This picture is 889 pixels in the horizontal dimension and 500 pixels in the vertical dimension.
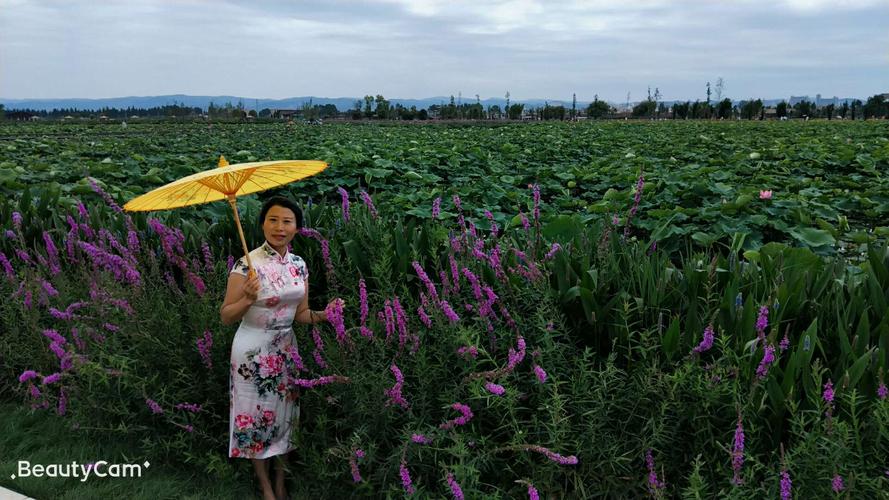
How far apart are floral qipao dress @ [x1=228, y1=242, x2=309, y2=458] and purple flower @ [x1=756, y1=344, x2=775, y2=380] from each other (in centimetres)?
214

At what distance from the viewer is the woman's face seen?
315 cm

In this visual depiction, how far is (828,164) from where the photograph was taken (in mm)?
11609

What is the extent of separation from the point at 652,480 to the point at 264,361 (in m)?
1.89

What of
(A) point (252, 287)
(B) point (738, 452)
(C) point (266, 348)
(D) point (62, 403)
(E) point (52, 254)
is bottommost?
(D) point (62, 403)

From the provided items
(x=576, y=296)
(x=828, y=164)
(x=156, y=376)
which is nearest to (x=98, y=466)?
(x=156, y=376)

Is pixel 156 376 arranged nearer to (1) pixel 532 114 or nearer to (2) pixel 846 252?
(2) pixel 846 252

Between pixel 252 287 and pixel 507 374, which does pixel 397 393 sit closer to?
pixel 507 374

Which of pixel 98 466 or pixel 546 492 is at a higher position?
pixel 546 492

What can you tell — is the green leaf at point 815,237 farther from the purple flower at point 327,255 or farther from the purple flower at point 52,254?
the purple flower at point 52,254

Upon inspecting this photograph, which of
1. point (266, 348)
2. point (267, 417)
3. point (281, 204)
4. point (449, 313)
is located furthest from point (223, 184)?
point (449, 313)

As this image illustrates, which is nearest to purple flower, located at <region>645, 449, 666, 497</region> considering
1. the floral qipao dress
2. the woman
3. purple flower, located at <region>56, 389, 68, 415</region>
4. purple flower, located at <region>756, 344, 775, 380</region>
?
purple flower, located at <region>756, 344, 775, 380</region>

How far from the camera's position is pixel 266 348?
3.15m

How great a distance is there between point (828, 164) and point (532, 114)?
10817 cm

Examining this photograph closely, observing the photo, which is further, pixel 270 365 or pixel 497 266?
pixel 497 266
